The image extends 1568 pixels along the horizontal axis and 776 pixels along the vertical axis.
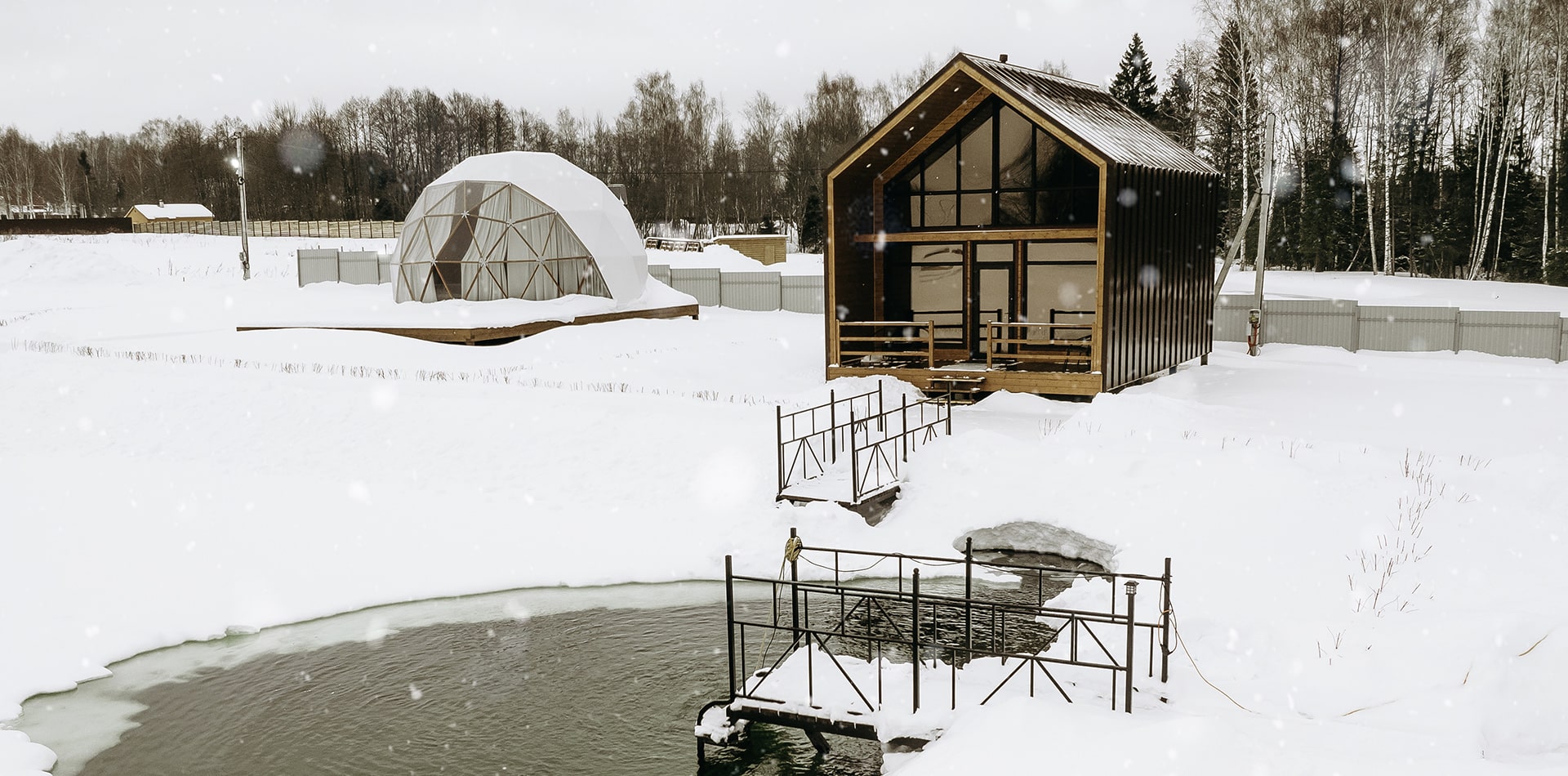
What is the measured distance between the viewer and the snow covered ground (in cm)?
808

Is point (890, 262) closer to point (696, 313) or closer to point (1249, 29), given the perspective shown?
point (696, 313)

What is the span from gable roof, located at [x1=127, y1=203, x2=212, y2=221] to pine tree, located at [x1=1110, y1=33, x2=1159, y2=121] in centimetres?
5937

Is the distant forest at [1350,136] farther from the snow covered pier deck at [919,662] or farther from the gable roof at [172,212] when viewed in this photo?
the snow covered pier deck at [919,662]

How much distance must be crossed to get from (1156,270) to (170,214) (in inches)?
2871

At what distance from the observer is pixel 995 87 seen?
61.9 ft

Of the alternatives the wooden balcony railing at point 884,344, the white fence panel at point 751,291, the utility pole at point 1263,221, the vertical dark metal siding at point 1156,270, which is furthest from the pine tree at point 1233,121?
the wooden balcony railing at point 884,344

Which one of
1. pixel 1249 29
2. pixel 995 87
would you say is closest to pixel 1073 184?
pixel 995 87

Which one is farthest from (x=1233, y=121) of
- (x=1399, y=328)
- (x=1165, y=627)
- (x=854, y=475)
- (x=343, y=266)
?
(x=1165, y=627)

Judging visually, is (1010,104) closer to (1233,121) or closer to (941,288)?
(941,288)

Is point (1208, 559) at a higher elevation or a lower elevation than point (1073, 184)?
lower

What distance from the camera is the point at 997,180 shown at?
20.8 metres

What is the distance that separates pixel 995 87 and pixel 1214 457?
8163mm

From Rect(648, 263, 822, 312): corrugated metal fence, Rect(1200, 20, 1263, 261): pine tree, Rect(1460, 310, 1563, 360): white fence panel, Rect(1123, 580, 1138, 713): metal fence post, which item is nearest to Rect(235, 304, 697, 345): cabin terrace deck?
Rect(648, 263, 822, 312): corrugated metal fence

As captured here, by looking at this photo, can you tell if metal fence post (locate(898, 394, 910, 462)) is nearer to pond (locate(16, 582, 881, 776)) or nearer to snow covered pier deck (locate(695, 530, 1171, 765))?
pond (locate(16, 582, 881, 776))
